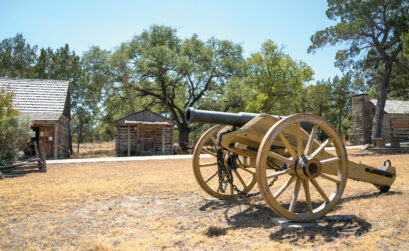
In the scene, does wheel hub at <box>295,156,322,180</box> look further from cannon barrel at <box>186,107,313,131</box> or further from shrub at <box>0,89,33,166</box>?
shrub at <box>0,89,33,166</box>

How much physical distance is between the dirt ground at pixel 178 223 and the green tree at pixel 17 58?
96.2 ft

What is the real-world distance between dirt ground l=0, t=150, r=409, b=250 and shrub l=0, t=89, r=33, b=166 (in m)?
5.12

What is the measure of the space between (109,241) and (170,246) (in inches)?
32.2

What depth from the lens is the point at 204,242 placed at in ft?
11.6

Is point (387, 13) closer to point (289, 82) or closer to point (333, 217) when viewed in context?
point (289, 82)

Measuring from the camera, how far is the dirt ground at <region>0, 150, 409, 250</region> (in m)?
3.45

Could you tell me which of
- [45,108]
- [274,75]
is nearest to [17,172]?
[45,108]

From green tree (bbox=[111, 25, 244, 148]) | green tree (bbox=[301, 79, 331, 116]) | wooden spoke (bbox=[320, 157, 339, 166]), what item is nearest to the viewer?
wooden spoke (bbox=[320, 157, 339, 166])

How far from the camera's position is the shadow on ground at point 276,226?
355cm

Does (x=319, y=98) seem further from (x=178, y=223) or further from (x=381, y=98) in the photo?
(x=178, y=223)

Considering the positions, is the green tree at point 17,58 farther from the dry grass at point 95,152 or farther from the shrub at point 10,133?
the shrub at point 10,133

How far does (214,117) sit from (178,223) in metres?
1.67

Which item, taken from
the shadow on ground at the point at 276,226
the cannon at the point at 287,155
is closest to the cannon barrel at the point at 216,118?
the cannon at the point at 287,155

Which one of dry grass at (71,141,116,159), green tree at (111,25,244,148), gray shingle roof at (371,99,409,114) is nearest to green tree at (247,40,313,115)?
green tree at (111,25,244,148)
